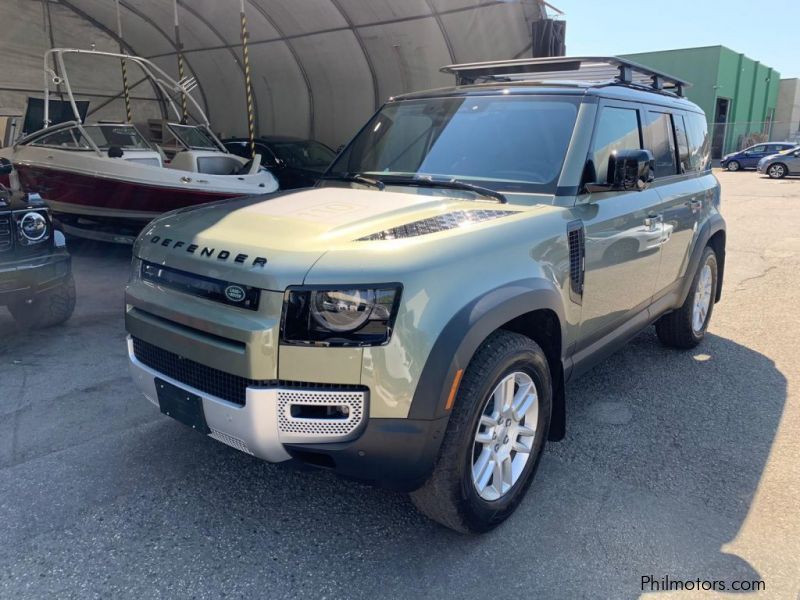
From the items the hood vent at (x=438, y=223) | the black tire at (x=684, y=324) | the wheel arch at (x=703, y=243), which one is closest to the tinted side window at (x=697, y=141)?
the wheel arch at (x=703, y=243)

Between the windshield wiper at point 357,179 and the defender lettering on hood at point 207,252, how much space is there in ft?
4.09

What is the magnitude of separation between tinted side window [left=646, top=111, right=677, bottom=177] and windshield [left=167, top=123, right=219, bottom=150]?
8.13 m

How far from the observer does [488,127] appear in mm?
3578

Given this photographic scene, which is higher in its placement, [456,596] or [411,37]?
[411,37]

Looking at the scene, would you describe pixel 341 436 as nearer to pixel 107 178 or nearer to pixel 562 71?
pixel 562 71

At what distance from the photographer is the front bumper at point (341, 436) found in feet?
7.48

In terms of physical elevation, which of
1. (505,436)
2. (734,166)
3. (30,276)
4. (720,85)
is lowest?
(734,166)

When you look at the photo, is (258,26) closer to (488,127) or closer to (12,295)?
(12,295)

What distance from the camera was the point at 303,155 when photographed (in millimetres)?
12992

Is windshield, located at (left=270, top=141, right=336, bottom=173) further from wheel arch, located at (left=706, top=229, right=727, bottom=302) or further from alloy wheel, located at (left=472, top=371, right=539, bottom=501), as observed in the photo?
alloy wheel, located at (left=472, top=371, right=539, bottom=501)

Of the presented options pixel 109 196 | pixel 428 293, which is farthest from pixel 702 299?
pixel 109 196

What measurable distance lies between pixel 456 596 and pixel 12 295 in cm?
404

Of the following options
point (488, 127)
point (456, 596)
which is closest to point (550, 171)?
point (488, 127)

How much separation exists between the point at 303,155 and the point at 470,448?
11.3 metres
